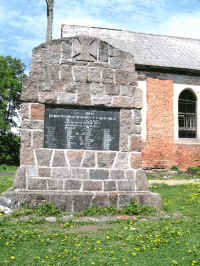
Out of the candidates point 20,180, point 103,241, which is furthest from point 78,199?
point 103,241

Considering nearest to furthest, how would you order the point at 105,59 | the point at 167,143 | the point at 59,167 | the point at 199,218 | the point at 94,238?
the point at 94,238, the point at 199,218, the point at 59,167, the point at 105,59, the point at 167,143

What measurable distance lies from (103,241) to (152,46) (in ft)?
46.2

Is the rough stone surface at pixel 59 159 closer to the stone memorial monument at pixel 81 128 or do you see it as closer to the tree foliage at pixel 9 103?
the stone memorial monument at pixel 81 128

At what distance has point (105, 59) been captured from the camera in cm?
566

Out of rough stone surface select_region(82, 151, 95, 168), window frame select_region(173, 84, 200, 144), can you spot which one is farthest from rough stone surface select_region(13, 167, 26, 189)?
window frame select_region(173, 84, 200, 144)

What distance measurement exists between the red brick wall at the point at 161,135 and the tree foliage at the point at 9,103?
366 inches

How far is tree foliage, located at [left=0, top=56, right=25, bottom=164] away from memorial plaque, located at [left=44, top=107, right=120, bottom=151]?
1371 centimetres

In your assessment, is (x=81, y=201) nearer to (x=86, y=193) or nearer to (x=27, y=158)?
(x=86, y=193)

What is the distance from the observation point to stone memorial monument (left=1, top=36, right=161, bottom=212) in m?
5.12

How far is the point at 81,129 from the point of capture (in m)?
5.42

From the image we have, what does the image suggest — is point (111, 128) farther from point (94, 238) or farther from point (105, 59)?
point (94, 238)

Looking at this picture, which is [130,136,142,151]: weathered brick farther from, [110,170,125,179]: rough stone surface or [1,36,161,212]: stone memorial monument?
[110,170,125,179]: rough stone surface

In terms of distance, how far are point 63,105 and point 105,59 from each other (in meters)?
1.23

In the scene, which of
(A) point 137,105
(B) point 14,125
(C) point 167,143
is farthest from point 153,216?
(B) point 14,125
